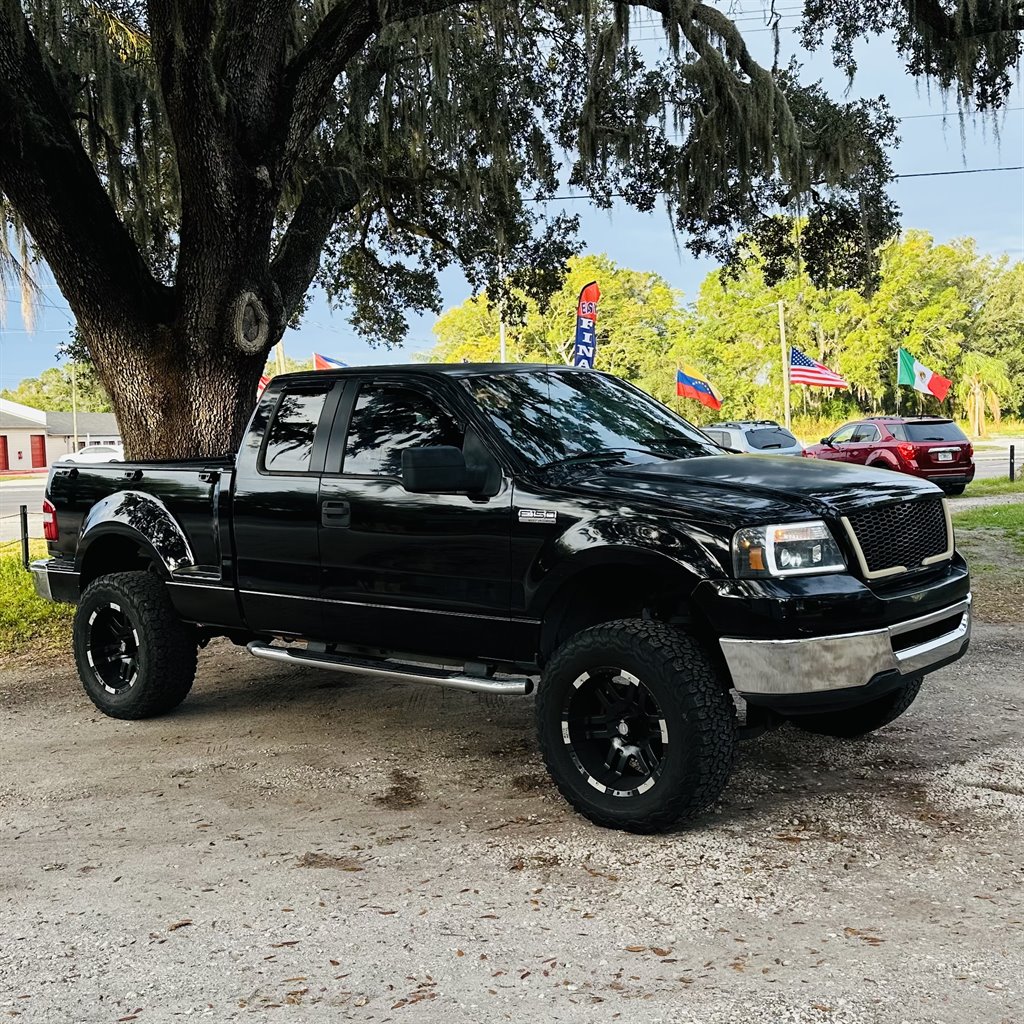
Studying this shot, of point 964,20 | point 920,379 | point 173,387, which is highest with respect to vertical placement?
point 964,20

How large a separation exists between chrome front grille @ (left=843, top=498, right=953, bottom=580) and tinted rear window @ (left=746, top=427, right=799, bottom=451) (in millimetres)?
16561

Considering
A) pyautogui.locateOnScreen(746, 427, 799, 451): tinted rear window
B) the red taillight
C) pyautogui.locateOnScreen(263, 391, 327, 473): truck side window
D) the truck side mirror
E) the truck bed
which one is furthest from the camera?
pyautogui.locateOnScreen(746, 427, 799, 451): tinted rear window

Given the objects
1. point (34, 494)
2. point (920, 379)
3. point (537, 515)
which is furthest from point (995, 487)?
point (34, 494)

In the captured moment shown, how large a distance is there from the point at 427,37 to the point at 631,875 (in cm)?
889

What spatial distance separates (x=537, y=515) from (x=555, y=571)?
258 millimetres

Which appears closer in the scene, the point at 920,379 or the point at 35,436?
the point at 920,379

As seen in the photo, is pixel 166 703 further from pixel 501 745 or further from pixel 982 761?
pixel 982 761

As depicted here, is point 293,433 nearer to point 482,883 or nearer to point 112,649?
point 112,649

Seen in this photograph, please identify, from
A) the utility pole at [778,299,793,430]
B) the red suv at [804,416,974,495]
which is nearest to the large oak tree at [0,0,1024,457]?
the red suv at [804,416,974,495]

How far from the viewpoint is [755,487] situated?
15.1ft

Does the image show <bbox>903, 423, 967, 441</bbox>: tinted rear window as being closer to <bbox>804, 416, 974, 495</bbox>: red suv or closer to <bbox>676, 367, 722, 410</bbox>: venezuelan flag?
<bbox>804, 416, 974, 495</bbox>: red suv

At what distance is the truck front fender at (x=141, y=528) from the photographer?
6230 millimetres

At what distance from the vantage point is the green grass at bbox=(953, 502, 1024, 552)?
14.0m

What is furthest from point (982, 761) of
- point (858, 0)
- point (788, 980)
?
point (858, 0)
